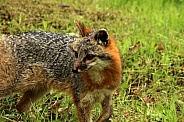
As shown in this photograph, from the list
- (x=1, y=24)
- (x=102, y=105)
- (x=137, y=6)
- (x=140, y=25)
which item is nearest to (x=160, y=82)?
(x=102, y=105)

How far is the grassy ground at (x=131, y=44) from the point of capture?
18.4ft

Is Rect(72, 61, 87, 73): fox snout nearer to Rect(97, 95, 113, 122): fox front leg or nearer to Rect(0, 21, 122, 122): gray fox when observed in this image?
Rect(0, 21, 122, 122): gray fox

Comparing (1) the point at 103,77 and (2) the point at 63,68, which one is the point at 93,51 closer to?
(1) the point at 103,77

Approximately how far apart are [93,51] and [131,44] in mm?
2647

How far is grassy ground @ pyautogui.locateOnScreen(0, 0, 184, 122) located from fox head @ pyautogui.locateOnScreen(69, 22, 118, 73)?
3.16 feet

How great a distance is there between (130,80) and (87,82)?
1.53 m

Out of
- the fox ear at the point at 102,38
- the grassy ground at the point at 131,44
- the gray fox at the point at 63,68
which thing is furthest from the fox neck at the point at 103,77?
the grassy ground at the point at 131,44

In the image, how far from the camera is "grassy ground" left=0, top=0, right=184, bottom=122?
221 inches

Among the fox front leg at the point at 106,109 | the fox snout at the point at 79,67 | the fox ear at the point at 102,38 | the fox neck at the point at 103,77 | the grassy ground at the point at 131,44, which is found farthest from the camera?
the grassy ground at the point at 131,44

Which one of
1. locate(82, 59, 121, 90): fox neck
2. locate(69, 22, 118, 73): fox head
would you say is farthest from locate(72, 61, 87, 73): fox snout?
locate(82, 59, 121, 90): fox neck

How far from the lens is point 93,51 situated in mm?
4723

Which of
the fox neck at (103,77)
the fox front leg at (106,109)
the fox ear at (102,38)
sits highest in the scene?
the fox ear at (102,38)

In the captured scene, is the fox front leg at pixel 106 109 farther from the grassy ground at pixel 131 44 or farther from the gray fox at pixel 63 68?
the grassy ground at pixel 131 44

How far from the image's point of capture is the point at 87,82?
499 cm
